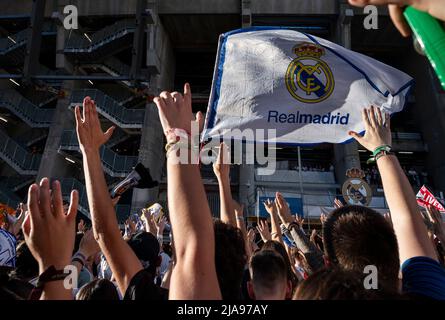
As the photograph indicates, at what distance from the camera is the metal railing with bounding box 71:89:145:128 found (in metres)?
21.2

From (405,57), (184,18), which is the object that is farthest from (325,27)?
(184,18)

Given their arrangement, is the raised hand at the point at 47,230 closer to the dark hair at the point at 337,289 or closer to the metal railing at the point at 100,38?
the dark hair at the point at 337,289

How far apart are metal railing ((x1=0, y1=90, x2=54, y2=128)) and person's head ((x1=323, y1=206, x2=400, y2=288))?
923 inches

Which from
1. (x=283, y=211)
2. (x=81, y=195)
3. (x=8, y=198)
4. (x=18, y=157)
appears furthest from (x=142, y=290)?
(x=18, y=157)

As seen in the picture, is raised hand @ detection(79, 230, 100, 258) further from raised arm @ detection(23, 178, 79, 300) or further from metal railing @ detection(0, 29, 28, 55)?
metal railing @ detection(0, 29, 28, 55)

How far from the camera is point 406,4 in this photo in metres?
1.02

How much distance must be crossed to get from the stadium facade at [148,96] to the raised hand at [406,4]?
61.4 feet

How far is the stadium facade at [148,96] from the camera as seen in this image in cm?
2072

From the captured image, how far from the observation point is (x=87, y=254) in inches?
111

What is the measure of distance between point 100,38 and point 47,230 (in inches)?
906

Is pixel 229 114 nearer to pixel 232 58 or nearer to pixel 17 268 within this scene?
pixel 232 58

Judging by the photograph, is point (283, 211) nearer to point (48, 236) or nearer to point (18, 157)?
point (48, 236)

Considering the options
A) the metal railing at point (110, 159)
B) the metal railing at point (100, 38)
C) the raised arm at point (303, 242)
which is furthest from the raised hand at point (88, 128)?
the metal railing at point (100, 38)

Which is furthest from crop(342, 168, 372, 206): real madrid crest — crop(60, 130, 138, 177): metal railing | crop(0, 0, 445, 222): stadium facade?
crop(60, 130, 138, 177): metal railing
